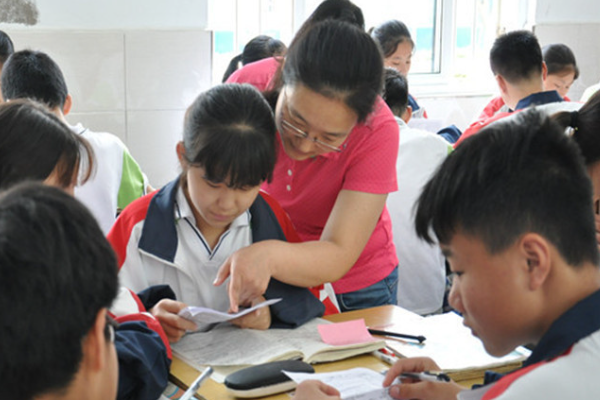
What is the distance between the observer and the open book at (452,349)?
61.0 inches

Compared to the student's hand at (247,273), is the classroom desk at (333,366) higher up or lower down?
lower down

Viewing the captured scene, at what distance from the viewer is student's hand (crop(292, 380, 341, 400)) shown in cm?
133

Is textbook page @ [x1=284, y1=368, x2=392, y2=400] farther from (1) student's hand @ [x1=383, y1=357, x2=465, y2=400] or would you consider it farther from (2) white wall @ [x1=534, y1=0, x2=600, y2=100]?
(2) white wall @ [x1=534, y1=0, x2=600, y2=100]

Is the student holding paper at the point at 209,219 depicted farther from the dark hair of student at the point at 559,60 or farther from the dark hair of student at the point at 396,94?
A: the dark hair of student at the point at 559,60

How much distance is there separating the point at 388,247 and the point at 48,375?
1.34 meters

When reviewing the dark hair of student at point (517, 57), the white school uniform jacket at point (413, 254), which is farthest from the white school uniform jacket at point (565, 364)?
the dark hair of student at point (517, 57)

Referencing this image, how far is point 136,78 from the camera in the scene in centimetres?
390

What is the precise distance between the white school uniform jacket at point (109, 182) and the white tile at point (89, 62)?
0.94 metres

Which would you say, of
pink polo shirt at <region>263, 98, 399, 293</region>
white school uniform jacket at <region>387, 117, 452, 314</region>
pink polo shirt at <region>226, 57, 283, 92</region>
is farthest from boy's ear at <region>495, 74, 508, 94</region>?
pink polo shirt at <region>263, 98, 399, 293</region>

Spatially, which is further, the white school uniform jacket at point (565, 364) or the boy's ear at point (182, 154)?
the boy's ear at point (182, 154)

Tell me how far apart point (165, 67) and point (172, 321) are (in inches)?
101

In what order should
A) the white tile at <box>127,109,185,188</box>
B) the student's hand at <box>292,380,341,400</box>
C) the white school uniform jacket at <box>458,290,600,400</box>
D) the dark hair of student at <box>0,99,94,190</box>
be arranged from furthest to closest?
the white tile at <box>127,109,185,188</box>
the dark hair of student at <box>0,99,94,190</box>
the student's hand at <box>292,380,341,400</box>
the white school uniform jacket at <box>458,290,600,400</box>

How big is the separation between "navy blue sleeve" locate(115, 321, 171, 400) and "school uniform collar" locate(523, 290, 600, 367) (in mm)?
673

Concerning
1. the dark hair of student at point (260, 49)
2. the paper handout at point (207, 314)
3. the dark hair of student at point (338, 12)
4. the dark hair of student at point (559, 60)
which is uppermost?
the dark hair of student at point (338, 12)
